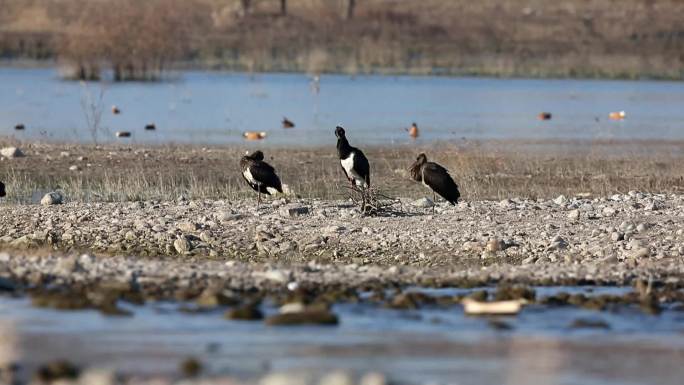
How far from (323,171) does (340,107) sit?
18567 millimetres

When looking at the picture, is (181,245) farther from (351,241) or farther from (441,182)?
(441,182)

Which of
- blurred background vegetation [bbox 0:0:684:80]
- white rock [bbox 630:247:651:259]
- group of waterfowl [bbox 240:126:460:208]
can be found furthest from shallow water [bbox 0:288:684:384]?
blurred background vegetation [bbox 0:0:684:80]

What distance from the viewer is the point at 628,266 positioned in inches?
621

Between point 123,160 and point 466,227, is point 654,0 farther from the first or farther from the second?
point 466,227

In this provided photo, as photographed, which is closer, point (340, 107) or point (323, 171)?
point (323, 171)

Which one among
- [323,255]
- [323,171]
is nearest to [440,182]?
[323,255]

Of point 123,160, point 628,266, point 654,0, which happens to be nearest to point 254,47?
point 654,0

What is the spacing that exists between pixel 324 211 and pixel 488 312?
22.8ft

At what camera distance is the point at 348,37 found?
75.6m

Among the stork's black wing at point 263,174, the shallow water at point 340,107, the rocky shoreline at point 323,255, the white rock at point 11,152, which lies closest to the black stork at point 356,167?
the rocky shoreline at point 323,255

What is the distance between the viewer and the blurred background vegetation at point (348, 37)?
191ft

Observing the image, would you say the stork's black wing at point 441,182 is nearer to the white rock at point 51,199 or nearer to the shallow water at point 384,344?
the white rock at point 51,199

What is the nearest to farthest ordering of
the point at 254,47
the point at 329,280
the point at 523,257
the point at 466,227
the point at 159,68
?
1. the point at 329,280
2. the point at 523,257
3. the point at 466,227
4. the point at 159,68
5. the point at 254,47

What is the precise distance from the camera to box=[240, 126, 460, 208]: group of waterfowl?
2017 centimetres
